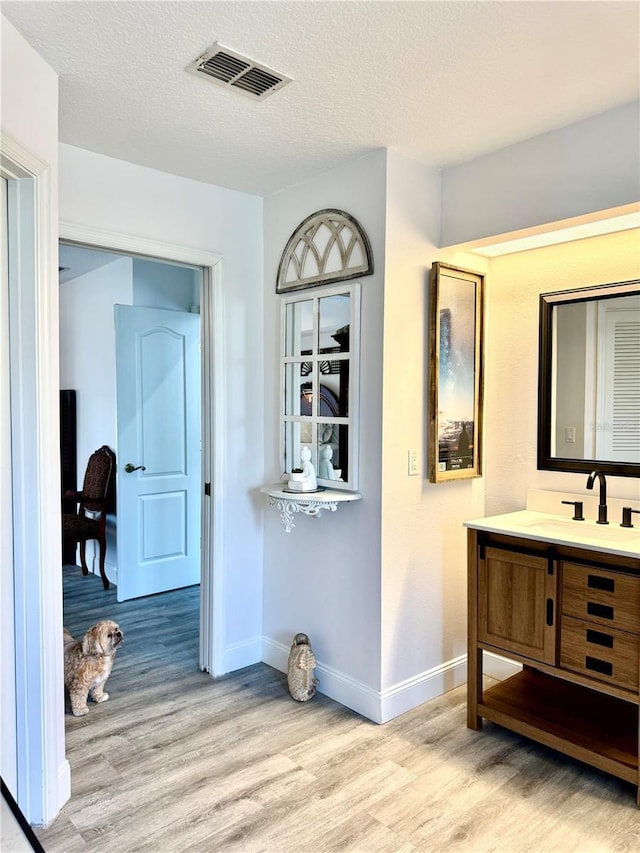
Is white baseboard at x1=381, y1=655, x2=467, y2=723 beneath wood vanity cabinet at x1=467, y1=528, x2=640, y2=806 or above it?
beneath

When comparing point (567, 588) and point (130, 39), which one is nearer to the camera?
point (130, 39)

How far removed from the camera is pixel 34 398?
2.03m

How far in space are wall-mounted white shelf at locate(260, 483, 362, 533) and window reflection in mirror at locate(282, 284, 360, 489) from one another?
72 mm

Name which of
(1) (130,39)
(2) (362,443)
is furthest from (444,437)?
(1) (130,39)

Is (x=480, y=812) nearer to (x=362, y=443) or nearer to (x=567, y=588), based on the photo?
(x=567, y=588)

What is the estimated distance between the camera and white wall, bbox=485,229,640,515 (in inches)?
114

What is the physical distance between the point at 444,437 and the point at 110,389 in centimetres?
309

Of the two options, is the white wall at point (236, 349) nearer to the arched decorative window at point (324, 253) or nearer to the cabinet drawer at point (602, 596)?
the arched decorative window at point (324, 253)

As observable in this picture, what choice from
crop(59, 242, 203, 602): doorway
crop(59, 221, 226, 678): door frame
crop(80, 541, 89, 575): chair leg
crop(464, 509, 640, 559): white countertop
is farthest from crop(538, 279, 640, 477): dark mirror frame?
crop(80, 541, 89, 575): chair leg

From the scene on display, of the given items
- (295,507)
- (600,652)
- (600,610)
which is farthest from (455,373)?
(600,652)

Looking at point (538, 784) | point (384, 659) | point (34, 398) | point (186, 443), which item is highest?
point (34, 398)

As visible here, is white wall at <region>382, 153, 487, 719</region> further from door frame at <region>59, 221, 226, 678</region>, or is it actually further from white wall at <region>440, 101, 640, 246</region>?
door frame at <region>59, 221, 226, 678</region>

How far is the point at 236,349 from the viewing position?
10.7 ft

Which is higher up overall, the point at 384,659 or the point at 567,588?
the point at 567,588
